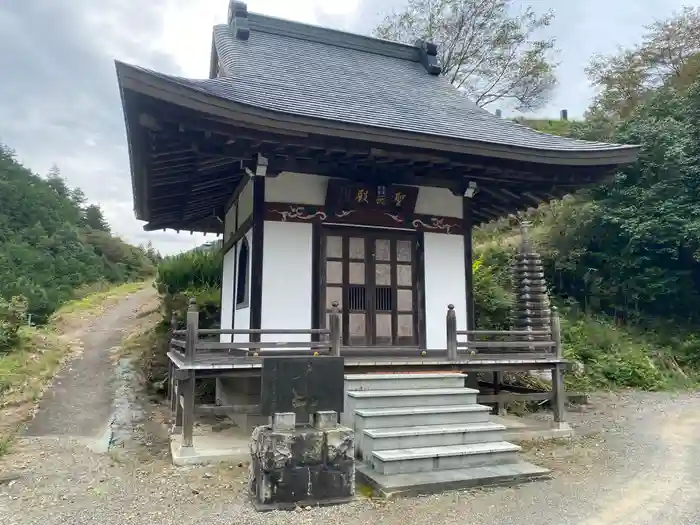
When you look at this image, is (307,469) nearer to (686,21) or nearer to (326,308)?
(326,308)

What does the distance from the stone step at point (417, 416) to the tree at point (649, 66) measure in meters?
19.8

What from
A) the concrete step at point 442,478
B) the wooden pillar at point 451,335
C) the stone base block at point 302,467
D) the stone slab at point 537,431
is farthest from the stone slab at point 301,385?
the stone slab at point 537,431

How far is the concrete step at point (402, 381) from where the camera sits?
6161mm

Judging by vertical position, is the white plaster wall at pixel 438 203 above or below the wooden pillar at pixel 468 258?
above

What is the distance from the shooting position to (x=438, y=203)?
8031 mm

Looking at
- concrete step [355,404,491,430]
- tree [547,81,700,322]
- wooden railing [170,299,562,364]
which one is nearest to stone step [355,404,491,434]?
concrete step [355,404,491,430]

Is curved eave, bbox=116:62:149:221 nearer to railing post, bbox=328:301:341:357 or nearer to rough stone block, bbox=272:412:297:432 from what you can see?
railing post, bbox=328:301:341:357

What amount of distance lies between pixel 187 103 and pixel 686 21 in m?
25.7

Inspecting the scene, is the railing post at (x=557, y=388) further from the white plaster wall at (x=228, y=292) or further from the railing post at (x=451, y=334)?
the white plaster wall at (x=228, y=292)

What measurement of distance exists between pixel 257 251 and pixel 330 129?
1882mm

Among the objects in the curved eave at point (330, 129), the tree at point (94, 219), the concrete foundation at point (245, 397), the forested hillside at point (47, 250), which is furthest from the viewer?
the tree at point (94, 219)

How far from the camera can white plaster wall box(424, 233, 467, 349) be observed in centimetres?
773

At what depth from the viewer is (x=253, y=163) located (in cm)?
674

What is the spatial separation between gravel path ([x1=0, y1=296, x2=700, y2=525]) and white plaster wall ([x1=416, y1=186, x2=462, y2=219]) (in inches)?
137
